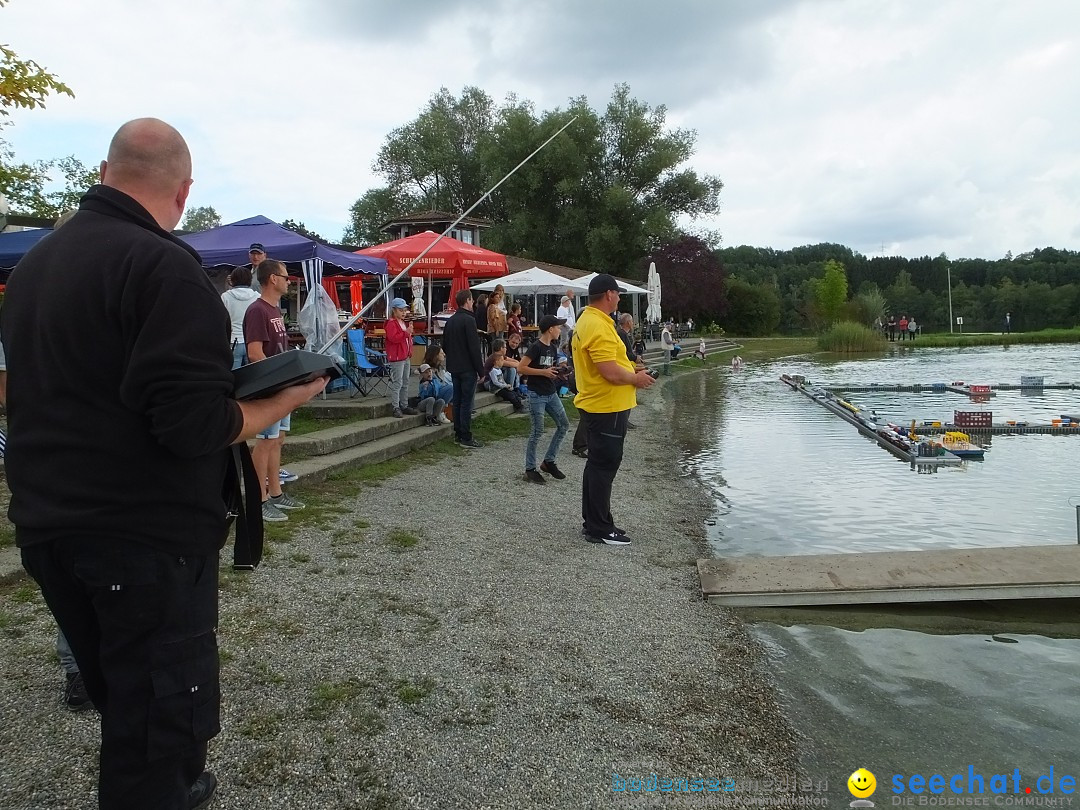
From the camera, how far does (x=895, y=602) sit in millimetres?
4922

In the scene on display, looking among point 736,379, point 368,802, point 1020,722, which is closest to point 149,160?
point 368,802

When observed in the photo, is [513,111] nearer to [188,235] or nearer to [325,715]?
[188,235]

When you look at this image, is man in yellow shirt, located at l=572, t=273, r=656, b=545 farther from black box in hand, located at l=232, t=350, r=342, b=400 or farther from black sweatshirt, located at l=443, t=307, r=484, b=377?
black box in hand, located at l=232, t=350, r=342, b=400

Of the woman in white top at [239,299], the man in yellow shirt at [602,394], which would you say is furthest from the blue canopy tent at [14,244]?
the man in yellow shirt at [602,394]

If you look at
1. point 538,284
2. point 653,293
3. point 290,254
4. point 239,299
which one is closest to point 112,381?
Answer: point 239,299

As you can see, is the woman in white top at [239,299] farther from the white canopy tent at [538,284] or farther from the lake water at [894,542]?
the white canopy tent at [538,284]

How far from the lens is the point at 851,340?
1558 inches

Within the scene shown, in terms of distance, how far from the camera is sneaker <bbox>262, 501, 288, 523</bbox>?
5.86 meters

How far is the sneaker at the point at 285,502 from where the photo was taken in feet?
19.9

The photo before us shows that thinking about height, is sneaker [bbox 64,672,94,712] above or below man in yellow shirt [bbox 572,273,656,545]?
below

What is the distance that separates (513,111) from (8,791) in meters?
41.7

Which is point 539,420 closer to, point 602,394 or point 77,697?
point 602,394

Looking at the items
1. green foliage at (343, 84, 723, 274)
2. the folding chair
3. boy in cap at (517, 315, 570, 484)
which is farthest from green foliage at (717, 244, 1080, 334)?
boy in cap at (517, 315, 570, 484)

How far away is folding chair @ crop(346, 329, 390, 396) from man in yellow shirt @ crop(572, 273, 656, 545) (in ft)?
19.9
